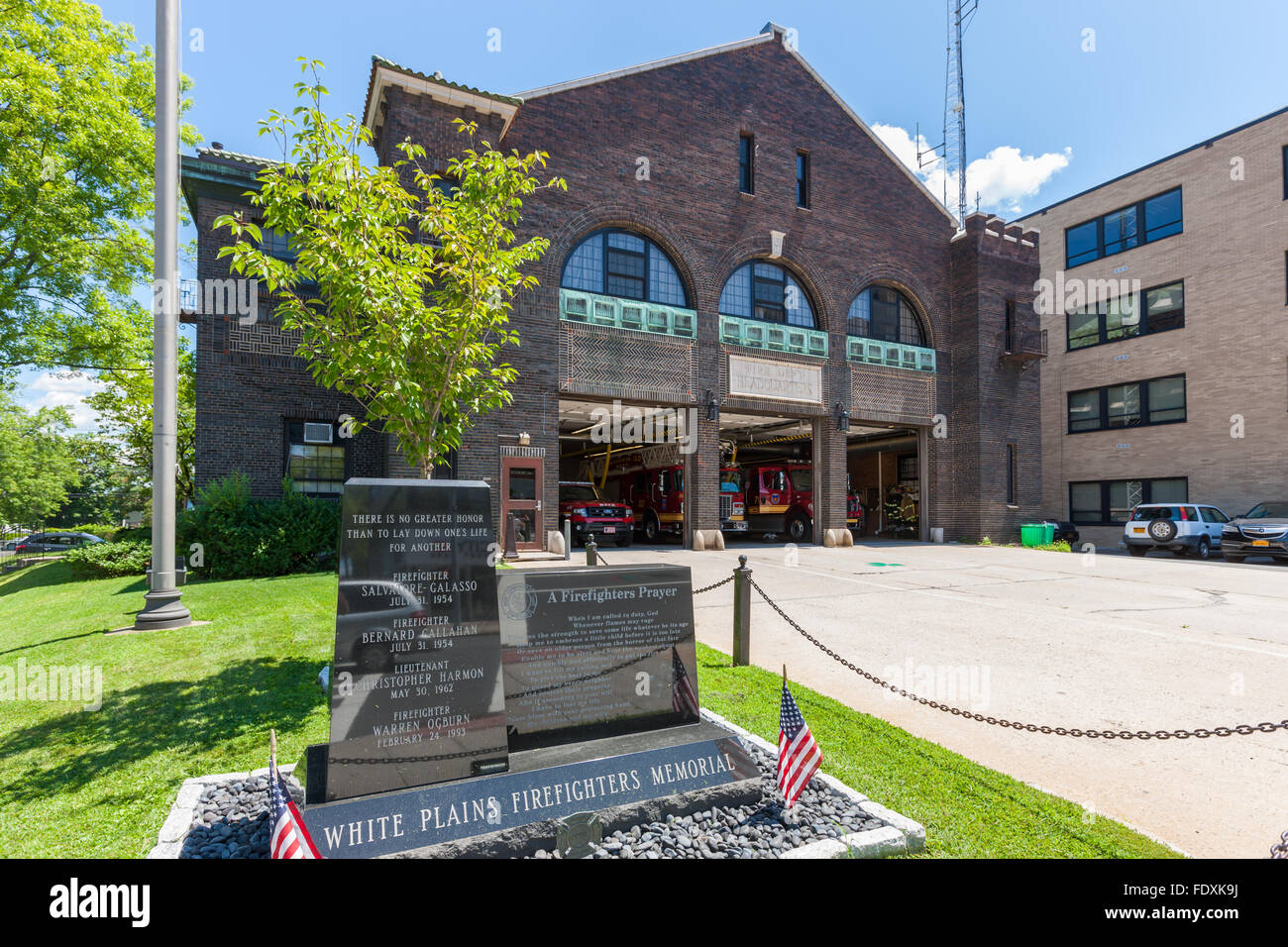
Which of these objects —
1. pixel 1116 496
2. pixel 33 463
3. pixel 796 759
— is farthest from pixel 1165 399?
pixel 33 463

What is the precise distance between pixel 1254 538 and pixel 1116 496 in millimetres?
9581

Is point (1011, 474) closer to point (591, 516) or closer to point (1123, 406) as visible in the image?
point (1123, 406)

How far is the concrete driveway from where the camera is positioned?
4.08 m

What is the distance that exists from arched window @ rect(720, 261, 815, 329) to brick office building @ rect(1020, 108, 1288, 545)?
609 inches

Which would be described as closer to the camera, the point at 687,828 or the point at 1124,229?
the point at 687,828

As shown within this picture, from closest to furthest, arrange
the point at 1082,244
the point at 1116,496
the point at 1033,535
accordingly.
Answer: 1. the point at 1033,535
2. the point at 1116,496
3. the point at 1082,244

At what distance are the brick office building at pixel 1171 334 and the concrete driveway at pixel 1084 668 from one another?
44.0 ft

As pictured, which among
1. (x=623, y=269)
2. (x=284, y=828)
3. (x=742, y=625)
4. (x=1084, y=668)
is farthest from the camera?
(x=623, y=269)

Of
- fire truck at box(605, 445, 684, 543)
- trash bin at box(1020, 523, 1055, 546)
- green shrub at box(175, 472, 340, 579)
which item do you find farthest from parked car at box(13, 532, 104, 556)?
trash bin at box(1020, 523, 1055, 546)

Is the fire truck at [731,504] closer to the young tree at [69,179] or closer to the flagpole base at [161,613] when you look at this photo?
the flagpole base at [161,613]

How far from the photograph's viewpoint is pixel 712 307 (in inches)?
781

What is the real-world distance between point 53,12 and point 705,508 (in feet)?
73.8

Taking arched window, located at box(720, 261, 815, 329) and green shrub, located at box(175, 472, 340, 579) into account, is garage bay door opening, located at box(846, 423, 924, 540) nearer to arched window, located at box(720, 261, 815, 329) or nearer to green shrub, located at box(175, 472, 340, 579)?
arched window, located at box(720, 261, 815, 329)
